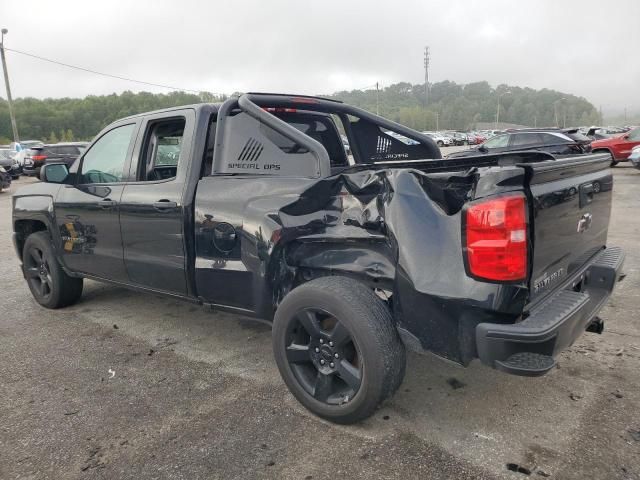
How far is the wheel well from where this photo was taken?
196 inches

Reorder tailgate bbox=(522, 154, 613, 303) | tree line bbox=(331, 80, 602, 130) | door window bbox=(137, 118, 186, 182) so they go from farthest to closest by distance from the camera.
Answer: tree line bbox=(331, 80, 602, 130) → door window bbox=(137, 118, 186, 182) → tailgate bbox=(522, 154, 613, 303)

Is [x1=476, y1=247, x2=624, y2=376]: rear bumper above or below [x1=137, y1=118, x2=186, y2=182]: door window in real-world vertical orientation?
below

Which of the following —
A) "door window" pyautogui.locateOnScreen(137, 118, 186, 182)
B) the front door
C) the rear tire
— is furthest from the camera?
the rear tire

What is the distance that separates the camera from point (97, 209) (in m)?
4.04

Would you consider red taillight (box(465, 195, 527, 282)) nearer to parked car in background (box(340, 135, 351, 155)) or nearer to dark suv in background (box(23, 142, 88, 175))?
parked car in background (box(340, 135, 351, 155))

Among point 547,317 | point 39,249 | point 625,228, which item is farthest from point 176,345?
point 625,228

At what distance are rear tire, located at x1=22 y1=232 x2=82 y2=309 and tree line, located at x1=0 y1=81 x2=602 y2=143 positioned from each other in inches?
1932

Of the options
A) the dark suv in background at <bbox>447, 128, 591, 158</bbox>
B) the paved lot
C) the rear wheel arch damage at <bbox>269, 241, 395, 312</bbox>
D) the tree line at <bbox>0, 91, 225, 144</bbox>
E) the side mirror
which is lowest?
the paved lot

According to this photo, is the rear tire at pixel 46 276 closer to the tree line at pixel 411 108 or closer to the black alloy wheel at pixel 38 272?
the black alloy wheel at pixel 38 272

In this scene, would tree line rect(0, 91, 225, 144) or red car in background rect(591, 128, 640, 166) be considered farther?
tree line rect(0, 91, 225, 144)

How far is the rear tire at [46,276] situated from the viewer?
468cm

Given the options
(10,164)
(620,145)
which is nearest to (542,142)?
(620,145)

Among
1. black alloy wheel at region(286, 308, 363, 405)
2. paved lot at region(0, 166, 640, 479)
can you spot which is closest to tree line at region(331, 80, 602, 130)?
paved lot at region(0, 166, 640, 479)

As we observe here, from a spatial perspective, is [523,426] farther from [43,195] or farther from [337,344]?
[43,195]
